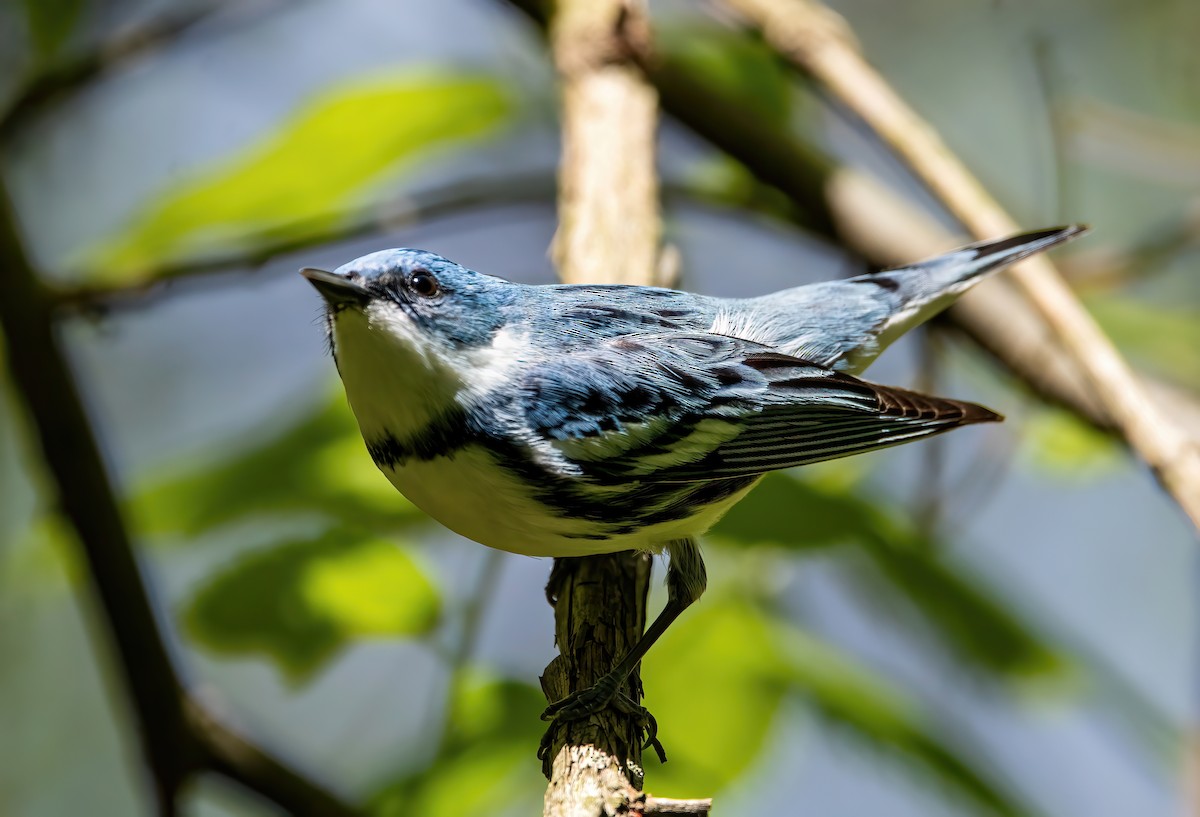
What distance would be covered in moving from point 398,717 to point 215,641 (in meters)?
2.95

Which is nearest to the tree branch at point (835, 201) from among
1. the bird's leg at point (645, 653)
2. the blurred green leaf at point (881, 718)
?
the blurred green leaf at point (881, 718)

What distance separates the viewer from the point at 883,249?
414 cm

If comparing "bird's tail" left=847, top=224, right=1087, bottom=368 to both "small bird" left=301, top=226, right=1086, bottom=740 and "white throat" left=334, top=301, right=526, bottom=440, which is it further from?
"white throat" left=334, top=301, right=526, bottom=440

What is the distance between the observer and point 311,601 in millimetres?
2857

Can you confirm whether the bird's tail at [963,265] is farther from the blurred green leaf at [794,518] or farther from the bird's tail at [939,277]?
the blurred green leaf at [794,518]

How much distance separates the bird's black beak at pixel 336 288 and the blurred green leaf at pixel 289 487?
0.87 m

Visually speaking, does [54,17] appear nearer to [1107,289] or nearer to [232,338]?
[1107,289]

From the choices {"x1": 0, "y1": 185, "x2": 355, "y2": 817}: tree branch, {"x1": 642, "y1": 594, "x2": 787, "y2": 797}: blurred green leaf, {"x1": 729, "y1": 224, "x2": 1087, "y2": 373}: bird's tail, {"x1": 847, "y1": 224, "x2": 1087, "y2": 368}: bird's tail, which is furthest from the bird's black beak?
{"x1": 847, "y1": 224, "x2": 1087, "y2": 368}: bird's tail

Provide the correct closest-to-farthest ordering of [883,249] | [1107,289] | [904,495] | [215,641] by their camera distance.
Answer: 1. [215,641]
2. [883,249]
3. [1107,289]
4. [904,495]


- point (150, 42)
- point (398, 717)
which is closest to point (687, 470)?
point (150, 42)

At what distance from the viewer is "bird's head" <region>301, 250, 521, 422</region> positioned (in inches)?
92.4

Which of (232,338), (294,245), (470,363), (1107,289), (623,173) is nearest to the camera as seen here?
(470,363)

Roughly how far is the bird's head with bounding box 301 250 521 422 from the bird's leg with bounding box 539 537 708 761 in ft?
2.37

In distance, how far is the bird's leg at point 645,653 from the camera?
93.1 inches
